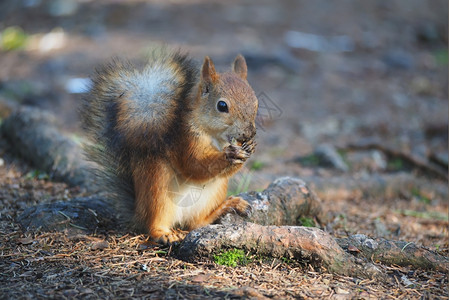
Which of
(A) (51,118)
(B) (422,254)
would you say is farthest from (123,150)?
(A) (51,118)

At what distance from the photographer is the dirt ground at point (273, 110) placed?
2230 mm

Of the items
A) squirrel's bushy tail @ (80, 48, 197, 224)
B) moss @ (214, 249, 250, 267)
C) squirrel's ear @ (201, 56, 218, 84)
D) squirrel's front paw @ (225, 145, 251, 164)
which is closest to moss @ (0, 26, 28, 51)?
squirrel's bushy tail @ (80, 48, 197, 224)

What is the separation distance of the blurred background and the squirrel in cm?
137

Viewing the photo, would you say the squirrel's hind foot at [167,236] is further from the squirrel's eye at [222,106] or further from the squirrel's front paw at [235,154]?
the squirrel's eye at [222,106]

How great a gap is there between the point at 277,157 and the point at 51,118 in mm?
2463

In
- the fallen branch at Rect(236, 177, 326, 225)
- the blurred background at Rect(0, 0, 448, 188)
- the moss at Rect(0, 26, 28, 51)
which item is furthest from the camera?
the moss at Rect(0, 26, 28, 51)

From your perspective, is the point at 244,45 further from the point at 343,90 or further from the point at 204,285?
the point at 204,285

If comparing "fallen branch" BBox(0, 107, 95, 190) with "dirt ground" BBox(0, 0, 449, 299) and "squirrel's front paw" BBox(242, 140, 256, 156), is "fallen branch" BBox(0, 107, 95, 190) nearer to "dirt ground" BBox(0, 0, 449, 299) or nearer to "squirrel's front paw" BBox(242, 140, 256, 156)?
"dirt ground" BBox(0, 0, 449, 299)

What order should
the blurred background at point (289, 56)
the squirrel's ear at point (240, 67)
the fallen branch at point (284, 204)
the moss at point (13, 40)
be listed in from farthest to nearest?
the moss at point (13, 40) → the blurred background at point (289, 56) → the squirrel's ear at point (240, 67) → the fallen branch at point (284, 204)

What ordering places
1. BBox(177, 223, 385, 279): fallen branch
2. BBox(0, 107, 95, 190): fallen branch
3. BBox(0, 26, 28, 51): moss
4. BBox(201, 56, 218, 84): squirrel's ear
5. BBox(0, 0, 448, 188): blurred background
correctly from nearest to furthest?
BBox(177, 223, 385, 279): fallen branch < BBox(201, 56, 218, 84): squirrel's ear < BBox(0, 107, 95, 190): fallen branch < BBox(0, 0, 448, 188): blurred background < BBox(0, 26, 28, 51): moss

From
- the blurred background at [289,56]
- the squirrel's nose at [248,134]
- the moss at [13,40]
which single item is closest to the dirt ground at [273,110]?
the blurred background at [289,56]

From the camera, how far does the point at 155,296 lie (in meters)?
2.02

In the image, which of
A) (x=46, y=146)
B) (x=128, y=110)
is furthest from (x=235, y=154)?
(x=46, y=146)

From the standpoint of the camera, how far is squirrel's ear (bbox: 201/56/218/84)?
9.09ft
